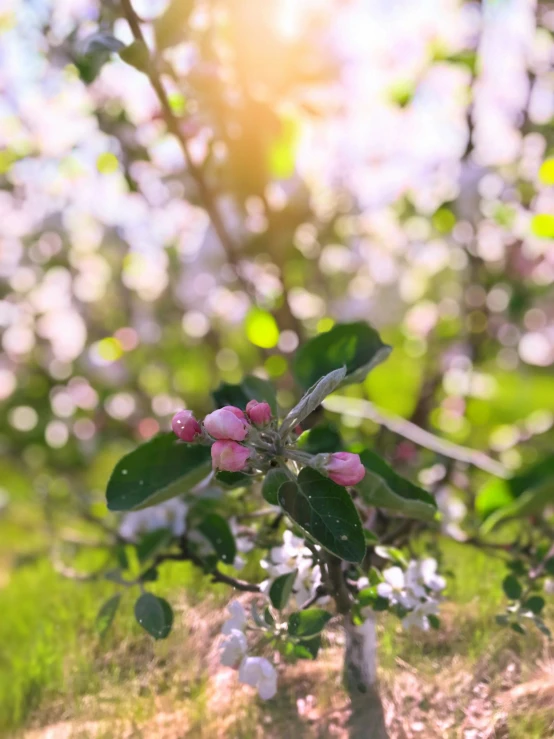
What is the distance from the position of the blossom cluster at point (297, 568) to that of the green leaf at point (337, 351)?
13cm

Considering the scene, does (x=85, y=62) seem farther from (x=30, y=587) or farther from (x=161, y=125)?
(x=30, y=587)

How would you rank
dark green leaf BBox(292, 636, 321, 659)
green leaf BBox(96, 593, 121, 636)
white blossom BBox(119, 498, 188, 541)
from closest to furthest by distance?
dark green leaf BBox(292, 636, 321, 659)
green leaf BBox(96, 593, 121, 636)
white blossom BBox(119, 498, 188, 541)

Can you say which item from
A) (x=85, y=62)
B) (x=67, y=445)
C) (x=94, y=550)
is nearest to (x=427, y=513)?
(x=85, y=62)

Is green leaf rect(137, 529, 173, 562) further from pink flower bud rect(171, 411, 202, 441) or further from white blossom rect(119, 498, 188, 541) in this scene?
pink flower bud rect(171, 411, 202, 441)


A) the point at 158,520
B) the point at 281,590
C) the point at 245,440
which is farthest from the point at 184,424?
the point at 158,520

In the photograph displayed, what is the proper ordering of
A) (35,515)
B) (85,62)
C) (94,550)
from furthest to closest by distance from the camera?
(35,515)
(94,550)
(85,62)

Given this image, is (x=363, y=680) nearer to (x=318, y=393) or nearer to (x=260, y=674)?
(x=260, y=674)

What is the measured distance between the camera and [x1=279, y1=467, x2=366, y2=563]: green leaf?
1.01 feet

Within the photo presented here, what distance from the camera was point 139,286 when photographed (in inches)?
80.2

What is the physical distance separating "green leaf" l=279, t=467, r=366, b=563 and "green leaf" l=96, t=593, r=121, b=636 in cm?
24

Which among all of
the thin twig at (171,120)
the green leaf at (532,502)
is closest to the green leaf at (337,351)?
the green leaf at (532,502)

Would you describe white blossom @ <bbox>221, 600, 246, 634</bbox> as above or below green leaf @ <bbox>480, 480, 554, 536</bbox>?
above

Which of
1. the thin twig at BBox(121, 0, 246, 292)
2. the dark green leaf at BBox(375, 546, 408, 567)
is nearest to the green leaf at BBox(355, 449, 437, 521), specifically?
the dark green leaf at BBox(375, 546, 408, 567)

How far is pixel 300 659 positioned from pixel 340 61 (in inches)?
43.3
